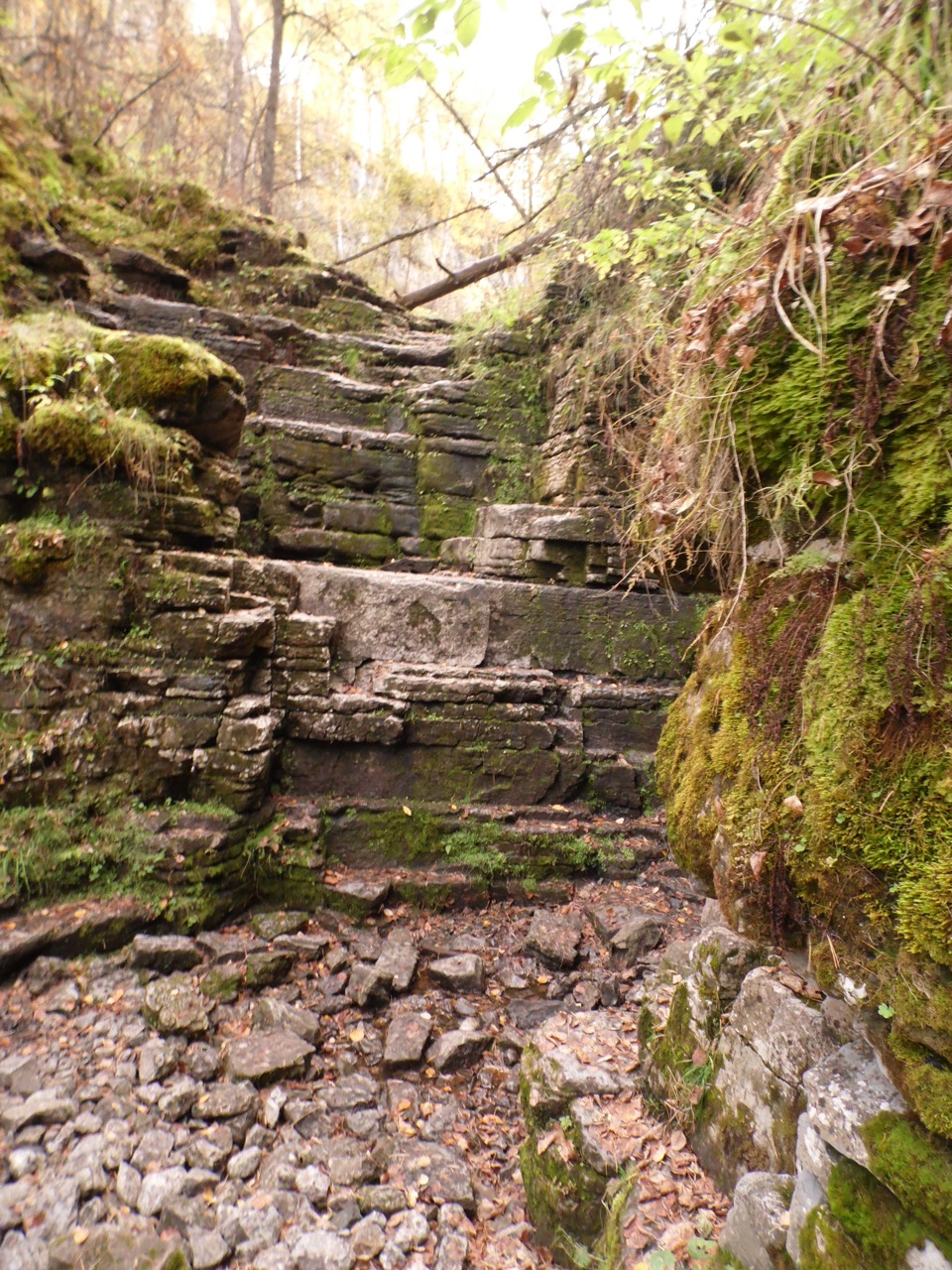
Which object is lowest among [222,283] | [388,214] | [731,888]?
[731,888]

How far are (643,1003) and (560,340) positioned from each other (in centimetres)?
763

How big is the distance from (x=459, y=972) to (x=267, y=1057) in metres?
1.30

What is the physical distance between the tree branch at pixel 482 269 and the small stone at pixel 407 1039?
891 centimetres

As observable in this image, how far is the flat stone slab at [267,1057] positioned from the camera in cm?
333

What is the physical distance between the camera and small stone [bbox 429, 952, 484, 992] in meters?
4.22

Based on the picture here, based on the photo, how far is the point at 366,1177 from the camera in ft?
9.44

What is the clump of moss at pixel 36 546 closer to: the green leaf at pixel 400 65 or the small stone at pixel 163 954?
the small stone at pixel 163 954

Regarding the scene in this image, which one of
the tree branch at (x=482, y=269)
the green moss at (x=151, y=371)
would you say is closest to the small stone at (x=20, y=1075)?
the green moss at (x=151, y=371)

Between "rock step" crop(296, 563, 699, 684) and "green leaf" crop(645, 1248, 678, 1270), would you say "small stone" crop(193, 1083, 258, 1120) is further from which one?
"rock step" crop(296, 563, 699, 684)

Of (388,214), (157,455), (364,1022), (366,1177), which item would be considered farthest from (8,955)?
(388,214)

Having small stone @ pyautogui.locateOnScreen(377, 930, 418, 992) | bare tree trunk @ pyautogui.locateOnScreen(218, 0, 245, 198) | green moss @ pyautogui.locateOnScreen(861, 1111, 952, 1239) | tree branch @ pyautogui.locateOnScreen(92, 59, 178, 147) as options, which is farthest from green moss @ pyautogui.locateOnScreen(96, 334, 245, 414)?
bare tree trunk @ pyautogui.locateOnScreen(218, 0, 245, 198)

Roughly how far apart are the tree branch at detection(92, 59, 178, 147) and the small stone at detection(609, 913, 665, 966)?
475 inches

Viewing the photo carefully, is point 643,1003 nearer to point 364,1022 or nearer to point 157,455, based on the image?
point 364,1022

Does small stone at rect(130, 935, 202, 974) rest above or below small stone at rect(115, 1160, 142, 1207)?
above
